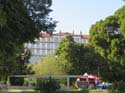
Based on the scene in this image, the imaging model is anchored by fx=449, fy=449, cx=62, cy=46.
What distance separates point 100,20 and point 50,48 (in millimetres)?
143475

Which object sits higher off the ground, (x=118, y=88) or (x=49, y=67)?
(x=49, y=67)

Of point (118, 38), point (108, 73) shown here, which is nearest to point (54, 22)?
point (118, 38)

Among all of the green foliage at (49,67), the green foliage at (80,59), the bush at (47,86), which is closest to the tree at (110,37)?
the bush at (47,86)

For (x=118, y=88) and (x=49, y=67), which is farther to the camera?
(x=49, y=67)

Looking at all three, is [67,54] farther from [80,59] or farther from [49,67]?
[49,67]

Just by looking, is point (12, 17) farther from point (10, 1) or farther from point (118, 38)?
point (118, 38)

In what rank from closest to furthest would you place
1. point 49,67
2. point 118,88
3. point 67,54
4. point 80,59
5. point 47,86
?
point 47,86 < point 118,88 < point 80,59 < point 67,54 < point 49,67

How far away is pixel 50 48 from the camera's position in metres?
199

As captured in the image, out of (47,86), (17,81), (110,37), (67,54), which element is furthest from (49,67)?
(47,86)

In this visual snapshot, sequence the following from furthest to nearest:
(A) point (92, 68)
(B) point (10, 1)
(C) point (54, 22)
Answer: (A) point (92, 68) → (C) point (54, 22) → (B) point (10, 1)

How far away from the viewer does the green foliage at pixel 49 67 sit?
96938 mm

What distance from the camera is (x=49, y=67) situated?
10181 centimetres

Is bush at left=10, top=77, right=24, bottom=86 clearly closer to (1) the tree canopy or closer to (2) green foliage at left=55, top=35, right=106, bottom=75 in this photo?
(2) green foliage at left=55, top=35, right=106, bottom=75

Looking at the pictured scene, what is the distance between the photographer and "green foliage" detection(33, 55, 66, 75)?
318 feet
